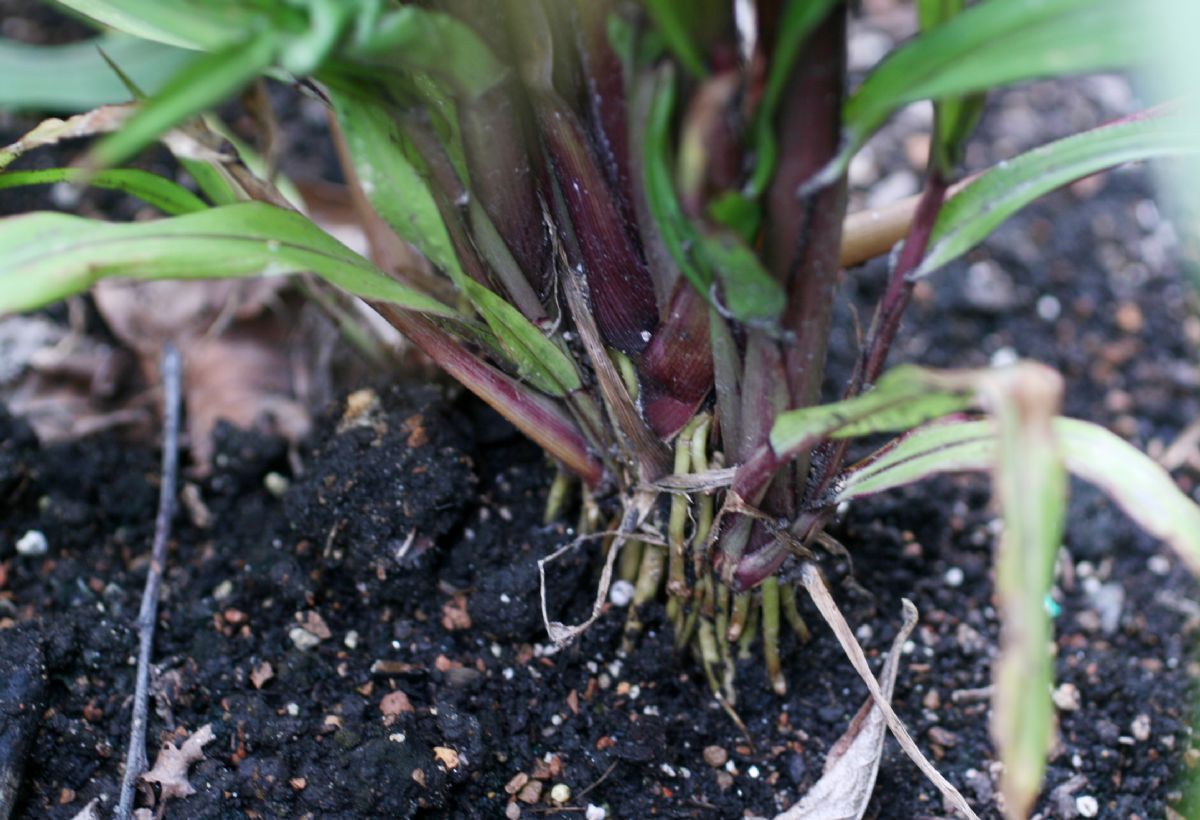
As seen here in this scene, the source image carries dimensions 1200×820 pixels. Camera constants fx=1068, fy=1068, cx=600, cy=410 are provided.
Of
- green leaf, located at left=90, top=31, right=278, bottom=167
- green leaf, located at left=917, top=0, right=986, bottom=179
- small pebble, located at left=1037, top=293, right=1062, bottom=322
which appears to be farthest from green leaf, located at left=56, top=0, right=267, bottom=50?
small pebble, located at left=1037, top=293, right=1062, bottom=322

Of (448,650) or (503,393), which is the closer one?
(503,393)

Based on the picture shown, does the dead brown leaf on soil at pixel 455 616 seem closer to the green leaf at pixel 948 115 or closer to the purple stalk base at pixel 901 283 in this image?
the purple stalk base at pixel 901 283

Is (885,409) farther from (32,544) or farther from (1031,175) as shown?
(32,544)

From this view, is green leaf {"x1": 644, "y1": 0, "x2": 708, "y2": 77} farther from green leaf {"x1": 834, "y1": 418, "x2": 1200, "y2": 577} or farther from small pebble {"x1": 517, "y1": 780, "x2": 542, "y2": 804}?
small pebble {"x1": 517, "y1": 780, "x2": 542, "y2": 804}

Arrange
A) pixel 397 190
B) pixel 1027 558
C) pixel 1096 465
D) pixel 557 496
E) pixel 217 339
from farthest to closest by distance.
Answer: pixel 217 339, pixel 557 496, pixel 397 190, pixel 1096 465, pixel 1027 558

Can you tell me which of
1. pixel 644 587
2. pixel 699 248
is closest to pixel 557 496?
pixel 644 587

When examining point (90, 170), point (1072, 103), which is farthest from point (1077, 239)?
point (90, 170)

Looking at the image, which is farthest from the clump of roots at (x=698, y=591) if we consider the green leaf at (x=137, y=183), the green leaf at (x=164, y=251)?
the green leaf at (x=137, y=183)
